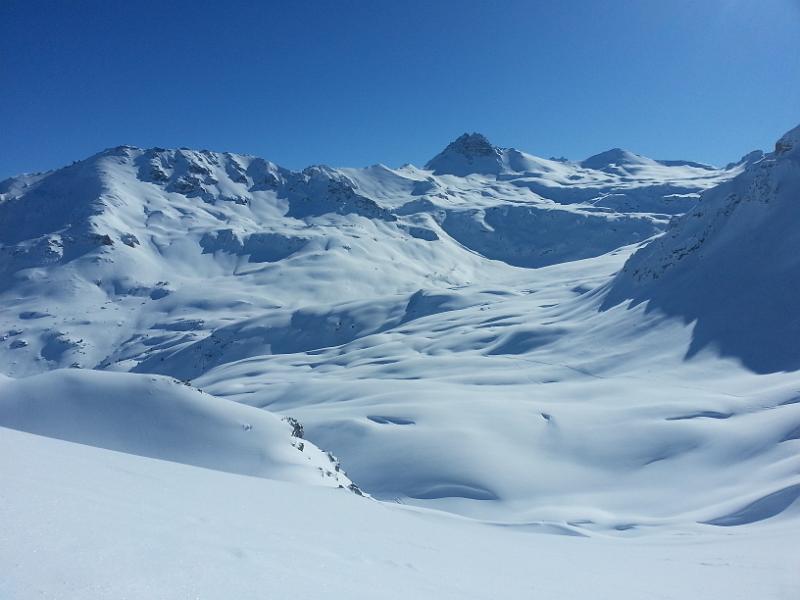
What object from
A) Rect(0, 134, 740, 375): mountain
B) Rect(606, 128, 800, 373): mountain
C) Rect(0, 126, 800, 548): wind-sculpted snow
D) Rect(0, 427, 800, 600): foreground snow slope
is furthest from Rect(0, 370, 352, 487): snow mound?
Rect(0, 134, 740, 375): mountain

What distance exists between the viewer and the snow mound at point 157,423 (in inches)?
563

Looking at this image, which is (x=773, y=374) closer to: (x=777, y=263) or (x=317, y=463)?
(x=777, y=263)

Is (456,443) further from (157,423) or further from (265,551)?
(265,551)

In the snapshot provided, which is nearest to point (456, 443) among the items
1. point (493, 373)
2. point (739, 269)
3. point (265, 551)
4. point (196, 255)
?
point (493, 373)

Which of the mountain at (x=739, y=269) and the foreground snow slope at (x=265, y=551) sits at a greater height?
the mountain at (x=739, y=269)

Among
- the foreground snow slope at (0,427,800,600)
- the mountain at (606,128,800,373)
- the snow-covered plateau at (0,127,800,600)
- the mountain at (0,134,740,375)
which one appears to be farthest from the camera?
the mountain at (0,134,740,375)

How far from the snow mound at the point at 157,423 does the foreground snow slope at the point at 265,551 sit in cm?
402

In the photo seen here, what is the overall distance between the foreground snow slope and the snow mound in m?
4.02

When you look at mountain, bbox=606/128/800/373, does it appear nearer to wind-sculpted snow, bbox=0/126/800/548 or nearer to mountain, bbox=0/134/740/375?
wind-sculpted snow, bbox=0/126/800/548

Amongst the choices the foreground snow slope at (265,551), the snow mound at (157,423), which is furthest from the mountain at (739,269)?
the snow mound at (157,423)

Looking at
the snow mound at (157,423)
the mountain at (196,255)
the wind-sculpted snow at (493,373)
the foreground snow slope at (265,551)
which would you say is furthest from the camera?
the mountain at (196,255)

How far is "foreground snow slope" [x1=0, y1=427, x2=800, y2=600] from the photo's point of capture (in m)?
4.14

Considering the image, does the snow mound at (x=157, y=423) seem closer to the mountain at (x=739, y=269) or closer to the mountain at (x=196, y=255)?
the mountain at (x=739, y=269)

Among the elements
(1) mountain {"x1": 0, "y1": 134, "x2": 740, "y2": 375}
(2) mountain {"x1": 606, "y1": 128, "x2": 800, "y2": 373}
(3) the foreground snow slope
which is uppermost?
(1) mountain {"x1": 0, "y1": 134, "x2": 740, "y2": 375}
